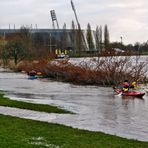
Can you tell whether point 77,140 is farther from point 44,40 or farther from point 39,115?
point 44,40

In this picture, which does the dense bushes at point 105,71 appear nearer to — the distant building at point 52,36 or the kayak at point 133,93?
the kayak at point 133,93

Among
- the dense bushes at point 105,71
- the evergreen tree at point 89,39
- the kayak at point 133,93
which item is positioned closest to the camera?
the kayak at point 133,93

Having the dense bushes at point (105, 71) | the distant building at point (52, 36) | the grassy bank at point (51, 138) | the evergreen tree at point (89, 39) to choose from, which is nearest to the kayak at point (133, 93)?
the dense bushes at point (105, 71)

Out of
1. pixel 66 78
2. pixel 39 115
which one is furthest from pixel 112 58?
pixel 39 115

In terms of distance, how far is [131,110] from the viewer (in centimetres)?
2325

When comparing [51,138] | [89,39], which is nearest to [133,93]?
[51,138]

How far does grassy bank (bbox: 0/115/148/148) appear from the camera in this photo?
36.9 feet

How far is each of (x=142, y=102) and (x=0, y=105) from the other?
33.9 ft

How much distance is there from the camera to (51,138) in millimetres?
12305

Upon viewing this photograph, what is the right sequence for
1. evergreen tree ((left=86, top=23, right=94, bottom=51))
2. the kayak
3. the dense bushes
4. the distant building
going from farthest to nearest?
evergreen tree ((left=86, top=23, right=94, bottom=51)) → the distant building → the dense bushes → the kayak

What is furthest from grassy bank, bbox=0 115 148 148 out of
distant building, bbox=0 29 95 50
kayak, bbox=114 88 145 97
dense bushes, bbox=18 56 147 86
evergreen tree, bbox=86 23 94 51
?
evergreen tree, bbox=86 23 94 51

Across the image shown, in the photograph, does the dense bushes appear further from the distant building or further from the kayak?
the distant building

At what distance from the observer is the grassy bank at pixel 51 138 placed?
36.9 ft

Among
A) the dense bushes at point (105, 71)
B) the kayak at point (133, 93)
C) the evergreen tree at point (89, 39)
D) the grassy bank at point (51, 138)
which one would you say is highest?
the evergreen tree at point (89, 39)
